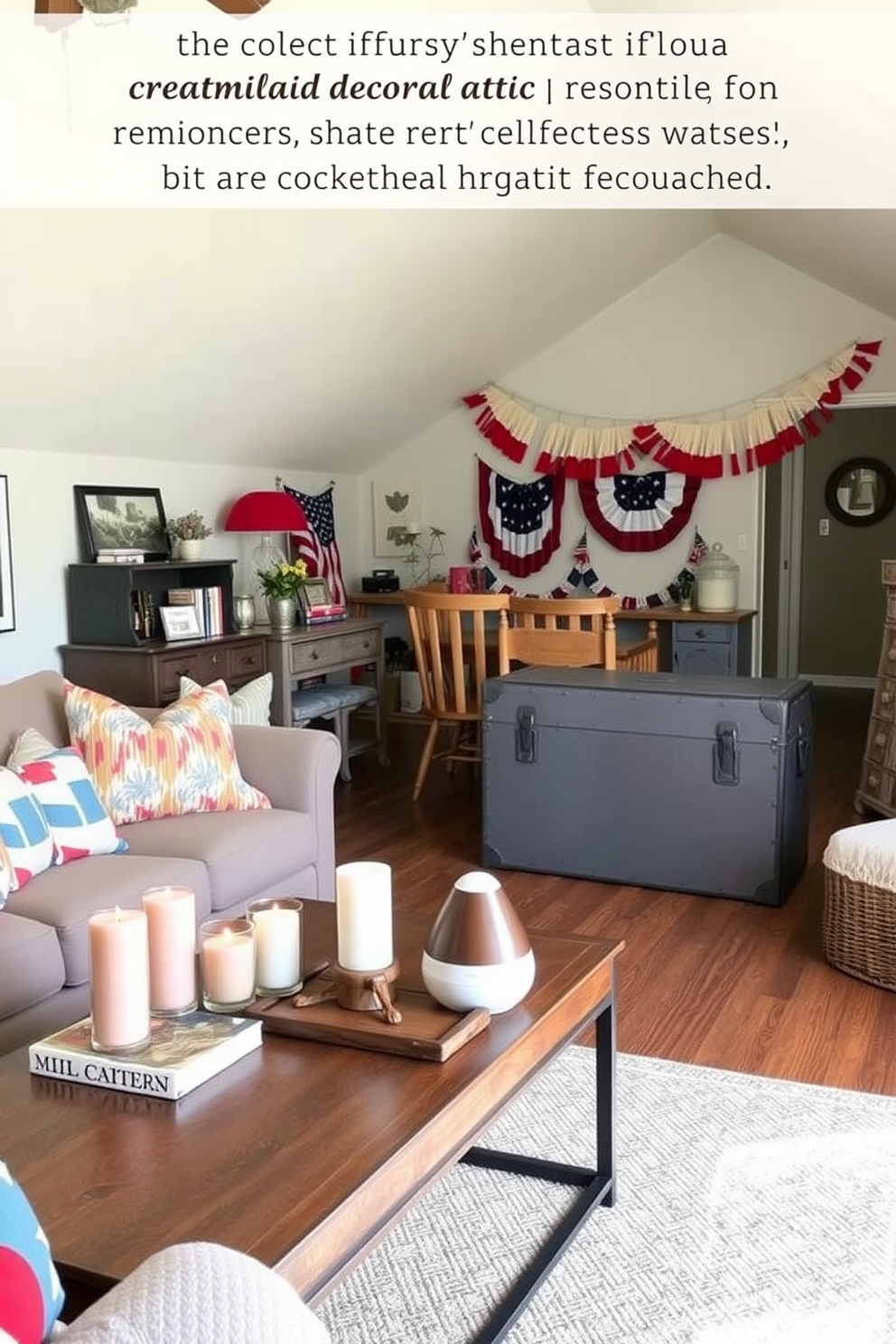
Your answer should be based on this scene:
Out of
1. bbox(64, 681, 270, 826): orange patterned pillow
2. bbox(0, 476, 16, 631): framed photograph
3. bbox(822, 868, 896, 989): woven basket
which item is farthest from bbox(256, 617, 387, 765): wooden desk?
bbox(822, 868, 896, 989): woven basket

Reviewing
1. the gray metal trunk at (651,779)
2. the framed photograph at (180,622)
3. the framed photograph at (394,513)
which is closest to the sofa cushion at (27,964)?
the gray metal trunk at (651,779)

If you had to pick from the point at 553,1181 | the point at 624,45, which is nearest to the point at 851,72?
the point at 624,45

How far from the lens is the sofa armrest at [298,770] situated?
342cm

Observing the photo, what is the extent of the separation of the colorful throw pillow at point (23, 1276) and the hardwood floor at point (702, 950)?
127 cm

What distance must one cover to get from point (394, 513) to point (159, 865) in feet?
15.3

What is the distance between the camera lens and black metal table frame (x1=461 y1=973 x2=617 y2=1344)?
6.45 feet

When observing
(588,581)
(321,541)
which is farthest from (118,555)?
(588,581)

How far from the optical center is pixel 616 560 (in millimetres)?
6875

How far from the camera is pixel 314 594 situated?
595 centimetres

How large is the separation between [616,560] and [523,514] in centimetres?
61

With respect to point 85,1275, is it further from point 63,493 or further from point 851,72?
point 63,493

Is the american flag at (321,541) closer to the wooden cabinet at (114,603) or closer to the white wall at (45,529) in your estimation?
the white wall at (45,529)

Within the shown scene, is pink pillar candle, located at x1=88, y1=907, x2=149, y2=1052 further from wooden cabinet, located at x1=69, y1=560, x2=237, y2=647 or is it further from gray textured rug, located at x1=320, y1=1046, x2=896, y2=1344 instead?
wooden cabinet, located at x1=69, y1=560, x2=237, y2=647

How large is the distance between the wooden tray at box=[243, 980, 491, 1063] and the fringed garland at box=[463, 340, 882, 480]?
5.17 meters
